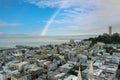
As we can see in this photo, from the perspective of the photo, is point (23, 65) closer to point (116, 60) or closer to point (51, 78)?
point (51, 78)

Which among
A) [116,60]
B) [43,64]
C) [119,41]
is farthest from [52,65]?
[119,41]

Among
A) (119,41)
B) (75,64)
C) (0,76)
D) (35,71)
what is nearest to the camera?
(0,76)

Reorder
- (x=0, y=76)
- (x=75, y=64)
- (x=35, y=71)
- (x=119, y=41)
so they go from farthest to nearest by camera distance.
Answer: (x=119, y=41) < (x=75, y=64) < (x=35, y=71) < (x=0, y=76)

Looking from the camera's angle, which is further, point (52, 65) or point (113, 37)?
point (113, 37)

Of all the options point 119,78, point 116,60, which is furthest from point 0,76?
point 116,60

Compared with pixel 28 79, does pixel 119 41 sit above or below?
above

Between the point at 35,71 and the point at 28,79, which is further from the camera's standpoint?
the point at 35,71

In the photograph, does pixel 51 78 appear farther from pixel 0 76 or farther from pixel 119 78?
pixel 119 78

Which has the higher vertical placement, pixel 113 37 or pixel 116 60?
pixel 113 37
